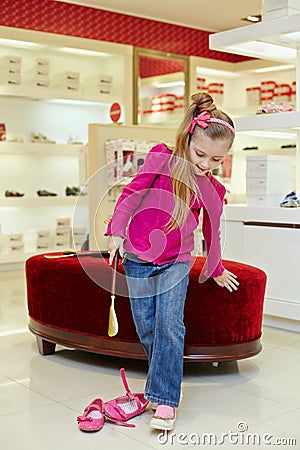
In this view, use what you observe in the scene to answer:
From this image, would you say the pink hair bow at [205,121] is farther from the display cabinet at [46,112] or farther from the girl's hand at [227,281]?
the display cabinet at [46,112]

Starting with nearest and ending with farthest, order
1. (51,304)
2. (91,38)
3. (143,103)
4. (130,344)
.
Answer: (130,344)
(51,304)
(91,38)
(143,103)

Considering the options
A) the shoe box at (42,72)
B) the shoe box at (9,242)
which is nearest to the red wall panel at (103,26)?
the shoe box at (42,72)

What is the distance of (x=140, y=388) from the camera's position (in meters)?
2.78

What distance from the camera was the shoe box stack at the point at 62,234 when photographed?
23.9 feet

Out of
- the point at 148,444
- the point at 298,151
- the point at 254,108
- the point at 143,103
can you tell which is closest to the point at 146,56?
the point at 143,103

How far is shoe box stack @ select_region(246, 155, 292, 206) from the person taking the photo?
13.4ft

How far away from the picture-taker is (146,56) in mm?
7910

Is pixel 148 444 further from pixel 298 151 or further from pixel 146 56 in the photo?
pixel 146 56

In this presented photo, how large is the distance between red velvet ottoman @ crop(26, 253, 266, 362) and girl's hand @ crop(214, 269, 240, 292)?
0.04 m

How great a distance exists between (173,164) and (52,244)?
514 centimetres

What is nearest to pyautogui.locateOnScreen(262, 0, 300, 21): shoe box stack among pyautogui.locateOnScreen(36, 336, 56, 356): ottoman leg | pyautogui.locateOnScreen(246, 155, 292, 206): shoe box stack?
pyautogui.locateOnScreen(246, 155, 292, 206): shoe box stack

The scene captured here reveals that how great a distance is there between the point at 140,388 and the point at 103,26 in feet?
18.4

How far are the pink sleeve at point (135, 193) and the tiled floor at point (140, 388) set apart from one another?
710mm

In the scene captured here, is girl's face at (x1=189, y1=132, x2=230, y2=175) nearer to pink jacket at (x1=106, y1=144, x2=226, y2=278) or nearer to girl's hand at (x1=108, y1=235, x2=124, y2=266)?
pink jacket at (x1=106, y1=144, x2=226, y2=278)
